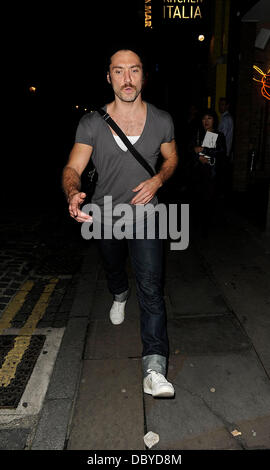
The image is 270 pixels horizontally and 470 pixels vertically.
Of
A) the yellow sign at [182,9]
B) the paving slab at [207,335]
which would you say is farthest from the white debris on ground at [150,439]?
the yellow sign at [182,9]

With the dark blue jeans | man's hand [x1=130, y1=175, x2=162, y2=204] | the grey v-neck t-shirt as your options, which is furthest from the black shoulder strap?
the dark blue jeans

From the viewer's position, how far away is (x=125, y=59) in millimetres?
2367

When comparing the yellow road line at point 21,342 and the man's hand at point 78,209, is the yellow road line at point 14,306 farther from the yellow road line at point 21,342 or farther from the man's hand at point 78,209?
the man's hand at point 78,209

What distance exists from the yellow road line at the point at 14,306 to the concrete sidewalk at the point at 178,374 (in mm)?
608

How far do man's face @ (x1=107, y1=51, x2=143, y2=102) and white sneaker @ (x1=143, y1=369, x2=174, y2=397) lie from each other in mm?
1833

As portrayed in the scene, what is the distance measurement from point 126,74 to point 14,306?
2.59 m

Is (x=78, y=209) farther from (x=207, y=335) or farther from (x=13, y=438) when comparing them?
(x=207, y=335)

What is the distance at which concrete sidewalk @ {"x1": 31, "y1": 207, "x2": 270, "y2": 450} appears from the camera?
208cm

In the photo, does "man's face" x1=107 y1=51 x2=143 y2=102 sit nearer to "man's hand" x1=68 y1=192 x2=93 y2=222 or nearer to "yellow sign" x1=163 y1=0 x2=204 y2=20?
"man's hand" x1=68 y1=192 x2=93 y2=222

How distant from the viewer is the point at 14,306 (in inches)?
147

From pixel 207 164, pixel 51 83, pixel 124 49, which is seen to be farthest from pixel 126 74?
pixel 51 83

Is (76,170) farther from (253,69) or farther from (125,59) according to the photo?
(253,69)

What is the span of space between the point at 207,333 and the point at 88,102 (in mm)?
59907
